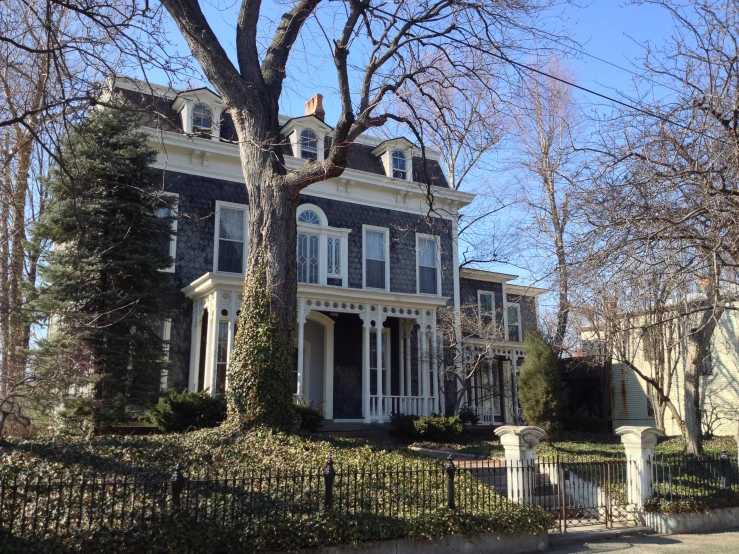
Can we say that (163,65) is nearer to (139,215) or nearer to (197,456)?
(197,456)

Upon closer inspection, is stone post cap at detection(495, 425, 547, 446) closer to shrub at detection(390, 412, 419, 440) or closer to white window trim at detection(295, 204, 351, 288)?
shrub at detection(390, 412, 419, 440)

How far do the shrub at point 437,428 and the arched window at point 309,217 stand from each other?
22.2ft

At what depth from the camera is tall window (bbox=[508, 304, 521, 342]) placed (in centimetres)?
2729

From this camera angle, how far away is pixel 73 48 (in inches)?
319

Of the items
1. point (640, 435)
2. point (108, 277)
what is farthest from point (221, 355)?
point (640, 435)

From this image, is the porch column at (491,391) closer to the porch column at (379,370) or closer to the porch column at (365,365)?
the porch column at (379,370)

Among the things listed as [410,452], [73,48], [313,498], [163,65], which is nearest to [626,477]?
[410,452]

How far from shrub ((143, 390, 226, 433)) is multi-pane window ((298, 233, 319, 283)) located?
6362 mm

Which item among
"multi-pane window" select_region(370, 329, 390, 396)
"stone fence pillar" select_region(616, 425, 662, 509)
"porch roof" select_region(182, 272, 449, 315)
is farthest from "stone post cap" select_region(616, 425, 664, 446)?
"multi-pane window" select_region(370, 329, 390, 396)

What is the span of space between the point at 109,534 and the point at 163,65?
5.59 m

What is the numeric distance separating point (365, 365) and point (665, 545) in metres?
10.4

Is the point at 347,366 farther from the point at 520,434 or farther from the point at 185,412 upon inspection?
the point at 520,434

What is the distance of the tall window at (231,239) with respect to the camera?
63.2 ft

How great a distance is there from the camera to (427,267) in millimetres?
22750
